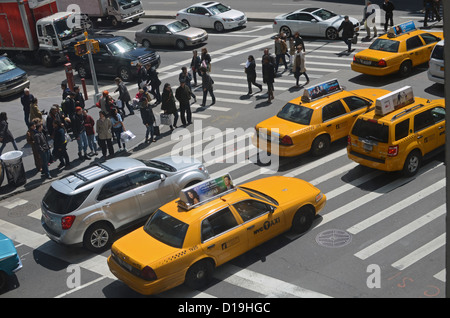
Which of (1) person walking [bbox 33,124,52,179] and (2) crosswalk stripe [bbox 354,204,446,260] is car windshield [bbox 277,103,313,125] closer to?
(2) crosswalk stripe [bbox 354,204,446,260]

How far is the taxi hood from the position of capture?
1137 cm

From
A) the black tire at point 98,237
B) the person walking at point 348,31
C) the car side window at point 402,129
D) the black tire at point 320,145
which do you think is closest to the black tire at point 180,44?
the person walking at point 348,31

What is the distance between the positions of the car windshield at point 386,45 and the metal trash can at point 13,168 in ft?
46.0

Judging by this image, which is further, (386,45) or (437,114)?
(386,45)

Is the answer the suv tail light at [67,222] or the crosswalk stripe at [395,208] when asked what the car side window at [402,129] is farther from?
the suv tail light at [67,222]

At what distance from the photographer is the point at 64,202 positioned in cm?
1345

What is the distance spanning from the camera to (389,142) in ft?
49.2

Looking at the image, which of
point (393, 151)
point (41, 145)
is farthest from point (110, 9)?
point (393, 151)

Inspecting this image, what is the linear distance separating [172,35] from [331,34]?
8216 millimetres

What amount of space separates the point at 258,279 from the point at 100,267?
142 inches

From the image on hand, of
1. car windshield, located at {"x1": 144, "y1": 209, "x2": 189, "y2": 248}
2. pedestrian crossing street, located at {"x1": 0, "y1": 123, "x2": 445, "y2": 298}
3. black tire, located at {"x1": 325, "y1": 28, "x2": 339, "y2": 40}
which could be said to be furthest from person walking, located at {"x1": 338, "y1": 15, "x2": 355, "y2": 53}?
car windshield, located at {"x1": 144, "y1": 209, "x2": 189, "y2": 248}

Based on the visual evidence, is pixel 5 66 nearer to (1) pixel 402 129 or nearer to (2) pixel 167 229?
(2) pixel 167 229

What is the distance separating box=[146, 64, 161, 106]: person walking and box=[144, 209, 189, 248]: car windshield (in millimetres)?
11695

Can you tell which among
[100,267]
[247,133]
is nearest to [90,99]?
[247,133]
